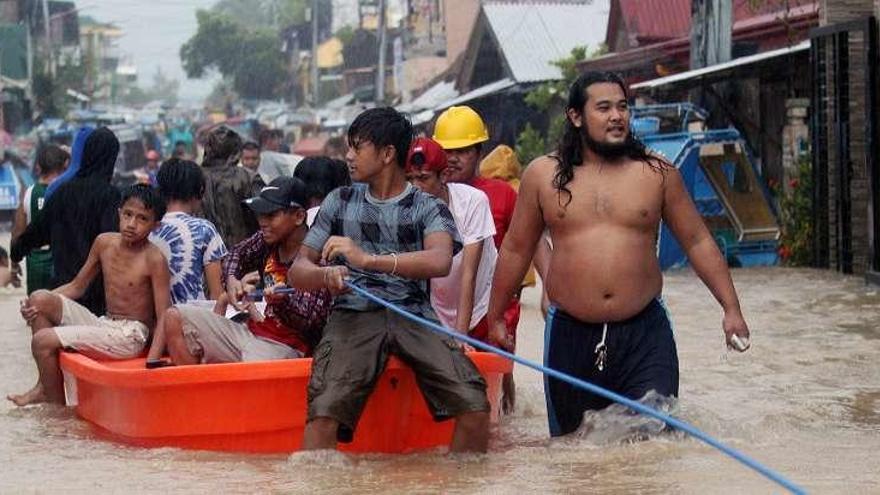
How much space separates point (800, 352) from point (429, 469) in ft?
18.0

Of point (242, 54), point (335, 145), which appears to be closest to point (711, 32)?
point (335, 145)

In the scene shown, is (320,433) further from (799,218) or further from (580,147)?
(799,218)

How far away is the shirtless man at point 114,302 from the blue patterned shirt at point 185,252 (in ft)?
0.72

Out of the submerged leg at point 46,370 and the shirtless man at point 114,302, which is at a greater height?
the shirtless man at point 114,302

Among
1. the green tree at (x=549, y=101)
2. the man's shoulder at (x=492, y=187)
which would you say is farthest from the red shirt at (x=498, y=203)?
the green tree at (x=549, y=101)

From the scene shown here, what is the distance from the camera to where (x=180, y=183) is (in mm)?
9102

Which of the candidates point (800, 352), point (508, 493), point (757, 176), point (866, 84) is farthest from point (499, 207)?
point (757, 176)

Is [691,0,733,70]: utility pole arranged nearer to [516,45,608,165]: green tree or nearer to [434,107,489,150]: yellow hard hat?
[516,45,608,165]: green tree

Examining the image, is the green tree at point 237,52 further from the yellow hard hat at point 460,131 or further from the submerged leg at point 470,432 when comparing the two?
the submerged leg at point 470,432

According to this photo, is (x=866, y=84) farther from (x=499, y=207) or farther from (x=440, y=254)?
(x=440, y=254)

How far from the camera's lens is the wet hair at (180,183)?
29.8 ft

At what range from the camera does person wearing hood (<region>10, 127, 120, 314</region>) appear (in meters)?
9.63

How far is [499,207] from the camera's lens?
873 centimetres

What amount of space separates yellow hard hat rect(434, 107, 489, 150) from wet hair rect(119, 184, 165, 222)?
141 cm
